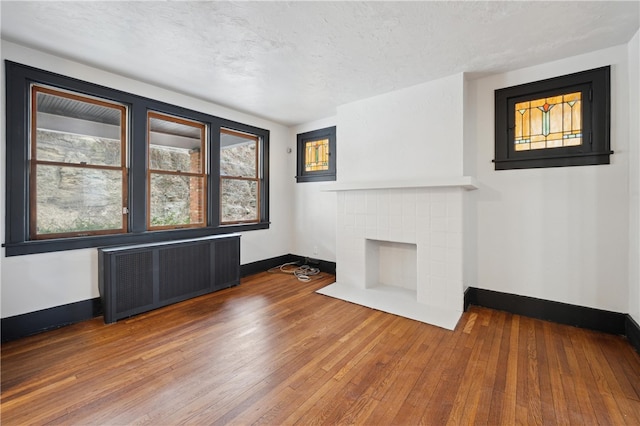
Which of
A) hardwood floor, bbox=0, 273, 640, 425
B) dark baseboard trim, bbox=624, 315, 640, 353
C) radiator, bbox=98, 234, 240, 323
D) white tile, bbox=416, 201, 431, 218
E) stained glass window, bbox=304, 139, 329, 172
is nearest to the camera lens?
hardwood floor, bbox=0, 273, 640, 425

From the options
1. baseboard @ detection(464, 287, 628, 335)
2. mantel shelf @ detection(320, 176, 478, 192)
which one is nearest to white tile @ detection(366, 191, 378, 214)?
mantel shelf @ detection(320, 176, 478, 192)

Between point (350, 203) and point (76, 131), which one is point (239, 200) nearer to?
point (350, 203)

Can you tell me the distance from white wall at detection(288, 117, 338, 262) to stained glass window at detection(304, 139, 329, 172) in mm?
251

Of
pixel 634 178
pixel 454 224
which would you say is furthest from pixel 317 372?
pixel 634 178

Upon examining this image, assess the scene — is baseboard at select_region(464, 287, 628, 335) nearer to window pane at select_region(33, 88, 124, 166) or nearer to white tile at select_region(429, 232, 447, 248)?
white tile at select_region(429, 232, 447, 248)

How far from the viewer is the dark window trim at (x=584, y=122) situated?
2674 mm

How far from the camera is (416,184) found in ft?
10.7

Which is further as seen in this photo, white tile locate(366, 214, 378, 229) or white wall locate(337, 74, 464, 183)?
white tile locate(366, 214, 378, 229)

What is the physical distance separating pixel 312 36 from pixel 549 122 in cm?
266

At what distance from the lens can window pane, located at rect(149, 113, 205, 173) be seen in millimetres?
3613

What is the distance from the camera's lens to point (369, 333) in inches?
106

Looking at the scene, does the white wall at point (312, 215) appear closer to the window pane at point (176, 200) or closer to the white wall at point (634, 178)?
the window pane at point (176, 200)

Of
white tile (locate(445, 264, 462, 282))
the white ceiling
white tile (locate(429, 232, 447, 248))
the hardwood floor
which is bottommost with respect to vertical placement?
the hardwood floor

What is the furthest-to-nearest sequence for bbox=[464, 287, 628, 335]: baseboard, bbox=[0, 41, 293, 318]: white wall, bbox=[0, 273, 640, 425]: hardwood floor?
1. bbox=[464, 287, 628, 335]: baseboard
2. bbox=[0, 41, 293, 318]: white wall
3. bbox=[0, 273, 640, 425]: hardwood floor
